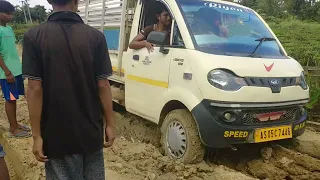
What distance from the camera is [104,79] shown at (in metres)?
1.98

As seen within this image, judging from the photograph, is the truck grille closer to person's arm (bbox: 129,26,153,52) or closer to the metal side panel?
person's arm (bbox: 129,26,153,52)

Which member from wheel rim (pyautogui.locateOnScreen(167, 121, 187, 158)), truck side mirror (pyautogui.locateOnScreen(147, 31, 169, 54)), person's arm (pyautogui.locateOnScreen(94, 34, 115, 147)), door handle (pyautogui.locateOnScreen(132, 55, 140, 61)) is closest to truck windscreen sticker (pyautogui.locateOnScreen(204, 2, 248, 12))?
truck side mirror (pyautogui.locateOnScreen(147, 31, 169, 54))

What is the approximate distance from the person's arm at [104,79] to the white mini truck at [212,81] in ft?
4.52

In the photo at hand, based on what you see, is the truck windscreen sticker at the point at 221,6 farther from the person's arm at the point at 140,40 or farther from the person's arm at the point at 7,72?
the person's arm at the point at 7,72

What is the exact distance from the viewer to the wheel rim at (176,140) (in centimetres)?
356

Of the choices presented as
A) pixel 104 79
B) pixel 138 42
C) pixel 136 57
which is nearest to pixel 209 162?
pixel 136 57

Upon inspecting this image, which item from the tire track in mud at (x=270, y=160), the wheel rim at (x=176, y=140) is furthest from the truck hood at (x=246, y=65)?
the tire track in mud at (x=270, y=160)

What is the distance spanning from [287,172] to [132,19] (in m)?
2.94

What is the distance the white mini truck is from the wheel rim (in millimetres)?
11

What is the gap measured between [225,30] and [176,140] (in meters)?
1.41

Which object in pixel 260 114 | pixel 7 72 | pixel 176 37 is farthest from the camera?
pixel 7 72

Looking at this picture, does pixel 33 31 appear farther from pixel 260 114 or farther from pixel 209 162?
pixel 209 162

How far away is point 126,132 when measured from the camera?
5043 mm

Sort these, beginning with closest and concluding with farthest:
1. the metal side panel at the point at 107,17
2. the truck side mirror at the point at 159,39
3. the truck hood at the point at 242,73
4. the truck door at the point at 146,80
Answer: the truck hood at the point at 242,73, the truck side mirror at the point at 159,39, the truck door at the point at 146,80, the metal side panel at the point at 107,17
